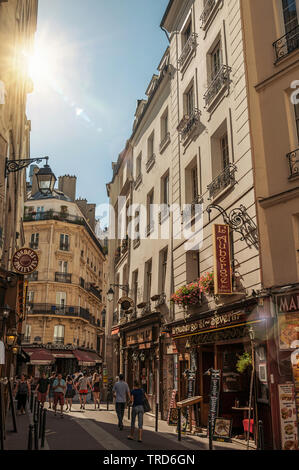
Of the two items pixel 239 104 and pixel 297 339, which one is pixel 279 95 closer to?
pixel 239 104

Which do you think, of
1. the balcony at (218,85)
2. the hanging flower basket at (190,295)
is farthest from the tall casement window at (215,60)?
the hanging flower basket at (190,295)

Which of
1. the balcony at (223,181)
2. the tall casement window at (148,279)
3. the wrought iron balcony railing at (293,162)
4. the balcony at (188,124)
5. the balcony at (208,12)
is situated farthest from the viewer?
the tall casement window at (148,279)

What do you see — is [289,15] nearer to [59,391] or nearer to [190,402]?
[190,402]

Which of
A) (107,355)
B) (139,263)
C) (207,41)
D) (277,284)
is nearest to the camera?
(277,284)

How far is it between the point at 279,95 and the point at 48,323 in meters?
36.0

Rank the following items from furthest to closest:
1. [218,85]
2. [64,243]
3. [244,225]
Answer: [64,243] → [218,85] → [244,225]

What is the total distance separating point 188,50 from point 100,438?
563 inches

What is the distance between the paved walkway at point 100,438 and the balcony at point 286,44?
961cm

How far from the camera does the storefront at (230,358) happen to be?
939cm

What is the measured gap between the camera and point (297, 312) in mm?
9055

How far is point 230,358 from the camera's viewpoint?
38.8 feet

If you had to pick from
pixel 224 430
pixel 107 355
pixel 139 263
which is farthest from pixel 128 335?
pixel 224 430

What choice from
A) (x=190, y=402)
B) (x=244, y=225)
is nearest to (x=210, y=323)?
(x=190, y=402)

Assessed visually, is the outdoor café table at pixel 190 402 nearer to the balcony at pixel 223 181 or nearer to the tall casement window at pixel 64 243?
the balcony at pixel 223 181
